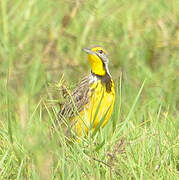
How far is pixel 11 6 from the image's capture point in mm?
6727

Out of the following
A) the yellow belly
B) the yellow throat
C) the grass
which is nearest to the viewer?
the yellow belly

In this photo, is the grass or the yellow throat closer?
the yellow throat

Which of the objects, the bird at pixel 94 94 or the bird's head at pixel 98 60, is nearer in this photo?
the bird at pixel 94 94

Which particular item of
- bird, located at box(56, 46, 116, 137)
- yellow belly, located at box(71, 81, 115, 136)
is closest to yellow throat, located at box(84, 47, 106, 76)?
bird, located at box(56, 46, 116, 137)

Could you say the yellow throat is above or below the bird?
above

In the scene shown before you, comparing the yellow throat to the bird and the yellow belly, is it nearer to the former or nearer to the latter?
the bird

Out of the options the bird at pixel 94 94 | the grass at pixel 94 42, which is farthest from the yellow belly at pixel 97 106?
the grass at pixel 94 42

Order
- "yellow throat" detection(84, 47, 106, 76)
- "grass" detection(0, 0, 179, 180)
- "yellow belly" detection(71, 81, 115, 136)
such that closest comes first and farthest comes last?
1. "yellow belly" detection(71, 81, 115, 136)
2. "yellow throat" detection(84, 47, 106, 76)
3. "grass" detection(0, 0, 179, 180)

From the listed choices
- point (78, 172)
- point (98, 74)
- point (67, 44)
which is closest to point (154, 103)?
point (98, 74)

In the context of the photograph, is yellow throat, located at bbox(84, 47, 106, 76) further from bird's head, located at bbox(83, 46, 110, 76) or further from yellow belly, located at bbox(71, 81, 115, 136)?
yellow belly, located at bbox(71, 81, 115, 136)

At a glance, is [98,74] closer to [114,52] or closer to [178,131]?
[178,131]

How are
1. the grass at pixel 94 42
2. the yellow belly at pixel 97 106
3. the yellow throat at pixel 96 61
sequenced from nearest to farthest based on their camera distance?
the yellow belly at pixel 97 106 → the yellow throat at pixel 96 61 → the grass at pixel 94 42

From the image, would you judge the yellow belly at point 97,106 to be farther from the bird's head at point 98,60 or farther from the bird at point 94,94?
the bird's head at point 98,60

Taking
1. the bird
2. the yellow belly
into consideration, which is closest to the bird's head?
the bird
